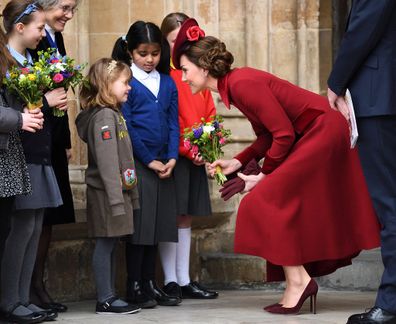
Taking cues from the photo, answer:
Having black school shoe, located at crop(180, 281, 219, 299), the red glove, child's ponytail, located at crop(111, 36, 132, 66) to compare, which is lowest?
black school shoe, located at crop(180, 281, 219, 299)

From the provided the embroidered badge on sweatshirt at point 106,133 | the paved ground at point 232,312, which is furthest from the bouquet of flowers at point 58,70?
the paved ground at point 232,312

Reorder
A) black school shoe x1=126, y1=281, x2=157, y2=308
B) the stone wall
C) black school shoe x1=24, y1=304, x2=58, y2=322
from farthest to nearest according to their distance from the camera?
the stone wall, black school shoe x1=126, y1=281, x2=157, y2=308, black school shoe x1=24, y1=304, x2=58, y2=322

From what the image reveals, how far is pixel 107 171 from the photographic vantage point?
21.6 feet

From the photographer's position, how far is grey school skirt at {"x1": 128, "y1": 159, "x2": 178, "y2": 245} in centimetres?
706

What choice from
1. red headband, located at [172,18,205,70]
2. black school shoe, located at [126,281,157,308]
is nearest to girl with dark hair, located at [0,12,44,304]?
red headband, located at [172,18,205,70]

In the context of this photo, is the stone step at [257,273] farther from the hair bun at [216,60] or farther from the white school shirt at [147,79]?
the hair bun at [216,60]

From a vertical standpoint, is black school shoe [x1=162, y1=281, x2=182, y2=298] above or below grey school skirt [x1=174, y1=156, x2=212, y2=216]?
below

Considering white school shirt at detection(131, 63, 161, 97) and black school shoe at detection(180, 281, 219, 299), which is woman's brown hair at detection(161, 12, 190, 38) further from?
black school shoe at detection(180, 281, 219, 299)

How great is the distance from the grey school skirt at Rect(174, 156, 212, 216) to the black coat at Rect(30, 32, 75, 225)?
0.79 metres

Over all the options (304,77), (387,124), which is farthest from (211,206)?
(387,124)

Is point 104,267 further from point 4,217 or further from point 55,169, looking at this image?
point 4,217

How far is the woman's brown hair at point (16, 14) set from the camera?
20.8 ft

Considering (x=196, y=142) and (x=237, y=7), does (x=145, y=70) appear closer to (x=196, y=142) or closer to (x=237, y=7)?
(x=196, y=142)

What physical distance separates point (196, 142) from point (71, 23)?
5.80ft
